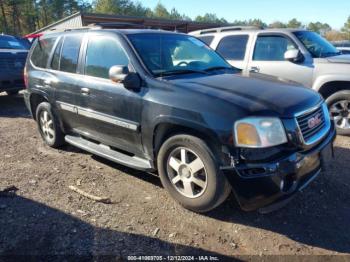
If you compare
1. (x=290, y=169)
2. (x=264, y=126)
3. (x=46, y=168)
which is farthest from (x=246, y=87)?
(x=46, y=168)

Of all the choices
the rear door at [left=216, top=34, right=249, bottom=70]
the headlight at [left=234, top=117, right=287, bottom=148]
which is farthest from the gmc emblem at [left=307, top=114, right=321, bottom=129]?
the rear door at [left=216, top=34, right=249, bottom=70]

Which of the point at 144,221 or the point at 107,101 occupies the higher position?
the point at 107,101

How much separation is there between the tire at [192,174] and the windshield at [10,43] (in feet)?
→ 28.6

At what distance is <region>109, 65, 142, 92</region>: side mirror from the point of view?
3777 mm

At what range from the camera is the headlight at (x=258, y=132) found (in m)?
3.06

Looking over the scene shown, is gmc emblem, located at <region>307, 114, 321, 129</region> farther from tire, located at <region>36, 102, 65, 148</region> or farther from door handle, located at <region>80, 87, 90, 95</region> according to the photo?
tire, located at <region>36, 102, 65, 148</region>

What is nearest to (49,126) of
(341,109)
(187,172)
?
(187,172)

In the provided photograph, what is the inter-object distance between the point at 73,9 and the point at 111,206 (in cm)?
6767

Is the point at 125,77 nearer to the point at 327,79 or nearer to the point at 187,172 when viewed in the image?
the point at 187,172

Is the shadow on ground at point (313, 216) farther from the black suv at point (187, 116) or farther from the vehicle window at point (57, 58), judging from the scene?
the vehicle window at point (57, 58)

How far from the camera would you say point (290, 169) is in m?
3.05

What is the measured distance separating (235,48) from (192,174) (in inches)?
172

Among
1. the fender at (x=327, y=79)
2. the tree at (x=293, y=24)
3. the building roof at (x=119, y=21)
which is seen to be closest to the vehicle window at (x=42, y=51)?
the fender at (x=327, y=79)

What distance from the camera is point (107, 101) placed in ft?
13.9
